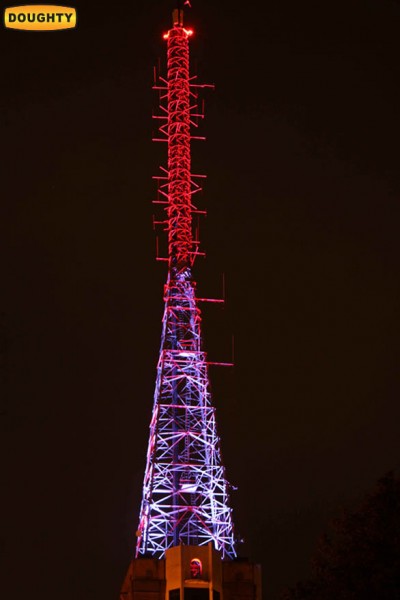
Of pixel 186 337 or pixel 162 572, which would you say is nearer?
pixel 162 572

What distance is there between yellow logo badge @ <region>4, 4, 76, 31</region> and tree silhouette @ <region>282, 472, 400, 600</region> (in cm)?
3032

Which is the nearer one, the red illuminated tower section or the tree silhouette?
the tree silhouette

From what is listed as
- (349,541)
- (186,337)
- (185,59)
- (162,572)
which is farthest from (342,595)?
(185,59)

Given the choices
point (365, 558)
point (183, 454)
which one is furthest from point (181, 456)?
point (365, 558)

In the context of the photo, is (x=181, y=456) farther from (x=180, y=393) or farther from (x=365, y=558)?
(x=365, y=558)

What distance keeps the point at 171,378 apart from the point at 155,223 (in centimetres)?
770

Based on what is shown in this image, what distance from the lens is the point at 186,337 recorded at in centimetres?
7669

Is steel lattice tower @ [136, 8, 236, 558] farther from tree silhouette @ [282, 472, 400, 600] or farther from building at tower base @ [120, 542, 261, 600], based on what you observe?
tree silhouette @ [282, 472, 400, 600]

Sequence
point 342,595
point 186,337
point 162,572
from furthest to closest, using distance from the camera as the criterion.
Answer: point 186,337, point 162,572, point 342,595

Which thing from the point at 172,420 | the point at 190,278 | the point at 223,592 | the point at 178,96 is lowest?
the point at 223,592

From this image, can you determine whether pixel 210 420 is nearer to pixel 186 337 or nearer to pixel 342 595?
pixel 186 337

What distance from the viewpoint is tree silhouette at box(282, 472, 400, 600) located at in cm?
3569

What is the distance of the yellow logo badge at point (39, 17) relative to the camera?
2415 inches

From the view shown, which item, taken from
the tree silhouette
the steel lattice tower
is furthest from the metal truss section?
the tree silhouette
